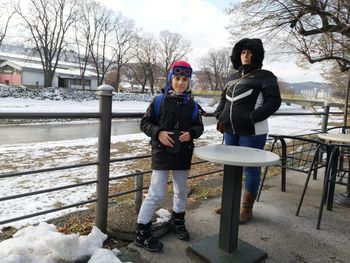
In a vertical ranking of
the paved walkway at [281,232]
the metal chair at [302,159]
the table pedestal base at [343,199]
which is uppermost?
the metal chair at [302,159]

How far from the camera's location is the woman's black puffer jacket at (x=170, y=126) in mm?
2637

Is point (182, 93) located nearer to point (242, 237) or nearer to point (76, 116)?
point (76, 116)

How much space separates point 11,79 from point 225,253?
186ft

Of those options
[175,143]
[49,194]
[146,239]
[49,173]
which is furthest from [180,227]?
[49,173]

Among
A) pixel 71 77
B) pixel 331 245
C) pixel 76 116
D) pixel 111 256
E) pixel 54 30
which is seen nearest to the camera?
pixel 111 256

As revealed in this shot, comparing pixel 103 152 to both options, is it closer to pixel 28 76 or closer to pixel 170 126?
pixel 170 126

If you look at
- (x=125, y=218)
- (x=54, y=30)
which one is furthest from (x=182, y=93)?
(x=54, y=30)

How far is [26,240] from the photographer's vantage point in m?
2.40

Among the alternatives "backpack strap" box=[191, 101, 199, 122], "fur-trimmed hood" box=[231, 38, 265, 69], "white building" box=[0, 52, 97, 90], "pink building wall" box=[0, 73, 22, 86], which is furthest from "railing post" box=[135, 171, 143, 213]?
"pink building wall" box=[0, 73, 22, 86]

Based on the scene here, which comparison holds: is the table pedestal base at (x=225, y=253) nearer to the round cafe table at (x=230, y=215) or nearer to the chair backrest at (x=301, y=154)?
the round cafe table at (x=230, y=215)

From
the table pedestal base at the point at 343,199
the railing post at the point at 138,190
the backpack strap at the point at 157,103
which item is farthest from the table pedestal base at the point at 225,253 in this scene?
the table pedestal base at the point at 343,199

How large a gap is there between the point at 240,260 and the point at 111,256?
0.97 metres

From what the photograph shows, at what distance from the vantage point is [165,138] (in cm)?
254

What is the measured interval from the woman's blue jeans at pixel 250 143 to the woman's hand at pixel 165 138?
0.90 meters
